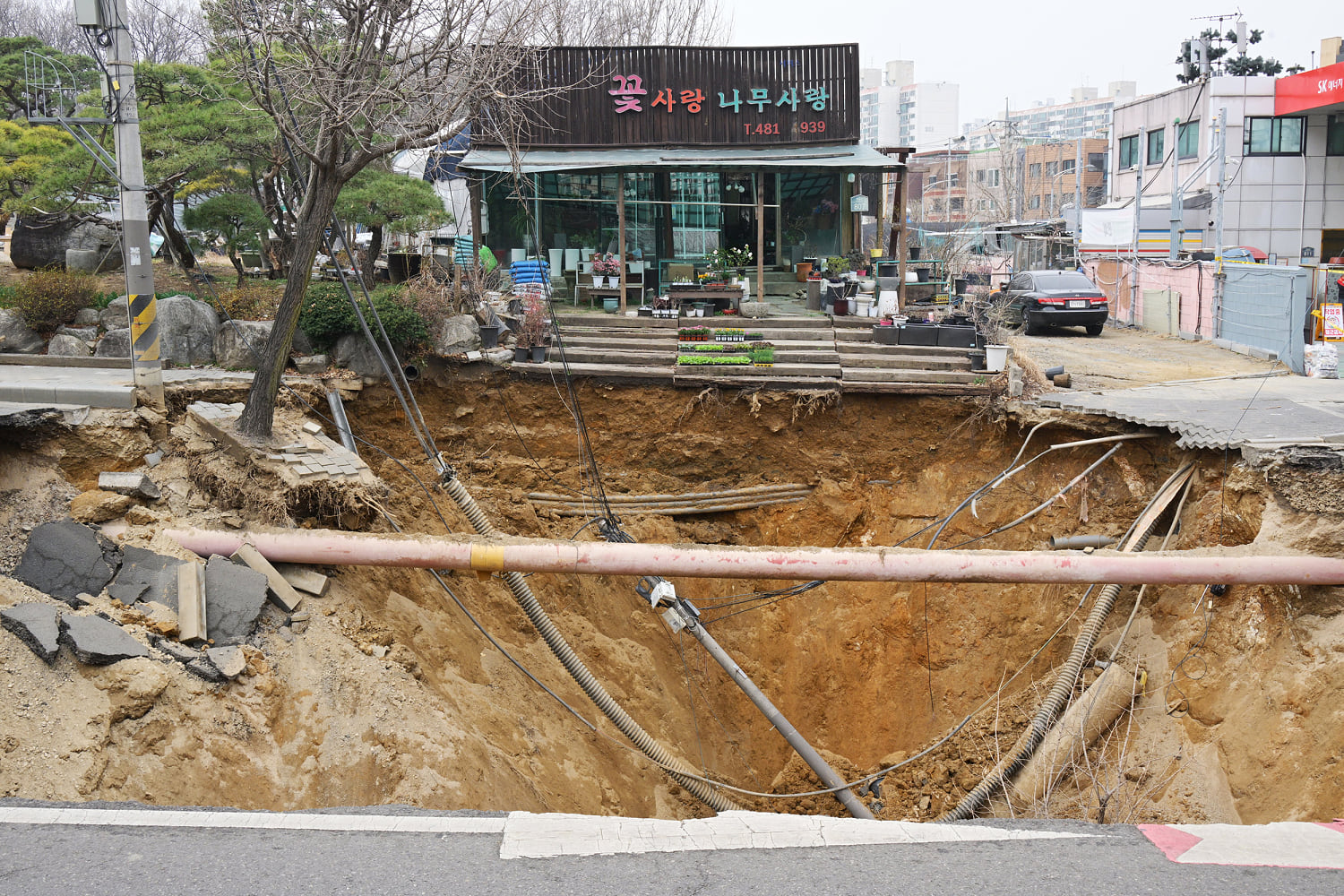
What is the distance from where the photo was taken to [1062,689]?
30.9 feet

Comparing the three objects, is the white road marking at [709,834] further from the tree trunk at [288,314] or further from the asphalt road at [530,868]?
the tree trunk at [288,314]

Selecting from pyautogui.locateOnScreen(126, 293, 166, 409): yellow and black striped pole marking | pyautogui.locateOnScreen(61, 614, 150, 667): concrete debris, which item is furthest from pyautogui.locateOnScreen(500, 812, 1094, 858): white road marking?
pyautogui.locateOnScreen(126, 293, 166, 409): yellow and black striped pole marking

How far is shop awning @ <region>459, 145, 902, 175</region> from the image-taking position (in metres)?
17.6

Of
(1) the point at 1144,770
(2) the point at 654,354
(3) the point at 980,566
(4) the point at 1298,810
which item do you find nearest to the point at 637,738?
(3) the point at 980,566

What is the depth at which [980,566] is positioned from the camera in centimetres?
826

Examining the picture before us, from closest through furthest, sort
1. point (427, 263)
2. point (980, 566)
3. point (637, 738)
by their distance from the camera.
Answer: point (980, 566), point (637, 738), point (427, 263)

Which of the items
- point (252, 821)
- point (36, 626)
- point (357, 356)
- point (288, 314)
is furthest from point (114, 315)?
point (252, 821)

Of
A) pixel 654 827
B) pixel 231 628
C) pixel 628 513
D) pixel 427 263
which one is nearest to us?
pixel 654 827

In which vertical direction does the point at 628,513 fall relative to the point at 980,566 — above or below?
below

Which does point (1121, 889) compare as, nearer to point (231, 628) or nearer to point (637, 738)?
point (637, 738)

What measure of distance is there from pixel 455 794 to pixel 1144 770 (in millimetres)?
6055

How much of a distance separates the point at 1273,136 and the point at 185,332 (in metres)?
33.7

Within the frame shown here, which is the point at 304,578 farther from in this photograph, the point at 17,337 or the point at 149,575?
the point at 17,337

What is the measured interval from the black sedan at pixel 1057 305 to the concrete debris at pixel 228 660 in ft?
56.3
